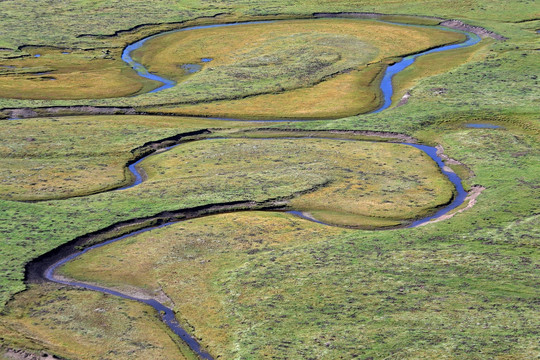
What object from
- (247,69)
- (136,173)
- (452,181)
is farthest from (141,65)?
(452,181)

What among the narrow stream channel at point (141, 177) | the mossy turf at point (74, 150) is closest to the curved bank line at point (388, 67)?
the narrow stream channel at point (141, 177)

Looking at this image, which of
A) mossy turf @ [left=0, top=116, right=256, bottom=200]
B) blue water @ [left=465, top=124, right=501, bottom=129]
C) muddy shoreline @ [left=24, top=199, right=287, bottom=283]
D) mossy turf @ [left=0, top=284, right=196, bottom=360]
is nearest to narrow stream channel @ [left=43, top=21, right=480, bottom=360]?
muddy shoreline @ [left=24, top=199, right=287, bottom=283]

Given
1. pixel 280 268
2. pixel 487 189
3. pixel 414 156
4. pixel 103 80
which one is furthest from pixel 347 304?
pixel 103 80

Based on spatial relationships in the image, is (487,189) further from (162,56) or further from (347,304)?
(162,56)

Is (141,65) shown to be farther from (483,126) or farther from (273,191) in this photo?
(483,126)

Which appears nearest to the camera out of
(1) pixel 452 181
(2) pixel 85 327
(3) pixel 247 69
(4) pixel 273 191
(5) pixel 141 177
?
(2) pixel 85 327

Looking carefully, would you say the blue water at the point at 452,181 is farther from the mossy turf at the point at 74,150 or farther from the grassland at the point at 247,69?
the mossy turf at the point at 74,150

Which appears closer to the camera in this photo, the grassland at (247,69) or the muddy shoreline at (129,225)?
the muddy shoreline at (129,225)

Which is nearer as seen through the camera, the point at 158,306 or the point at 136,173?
the point at 158,306

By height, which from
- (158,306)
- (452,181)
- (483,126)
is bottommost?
(158,306)
